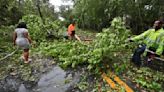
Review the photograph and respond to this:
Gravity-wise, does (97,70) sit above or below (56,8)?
above

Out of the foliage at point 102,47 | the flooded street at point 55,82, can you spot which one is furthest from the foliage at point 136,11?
the flooded street at point 55,82

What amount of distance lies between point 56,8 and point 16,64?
170ft

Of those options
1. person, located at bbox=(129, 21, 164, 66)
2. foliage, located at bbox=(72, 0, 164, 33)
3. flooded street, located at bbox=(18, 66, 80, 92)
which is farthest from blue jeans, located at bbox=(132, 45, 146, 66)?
foliage, located at bbox=(72, 0, 164, 33)

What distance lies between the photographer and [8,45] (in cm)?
1661

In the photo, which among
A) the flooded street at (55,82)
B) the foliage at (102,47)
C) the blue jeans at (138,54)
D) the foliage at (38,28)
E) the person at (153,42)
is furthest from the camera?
the foliage at (38,28)

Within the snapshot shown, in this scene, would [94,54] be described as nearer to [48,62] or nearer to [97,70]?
[97,70]

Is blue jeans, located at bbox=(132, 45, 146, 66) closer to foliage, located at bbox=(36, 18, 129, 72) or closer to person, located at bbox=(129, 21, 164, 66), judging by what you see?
person, located at bbox=(129, 21, 164, 66)

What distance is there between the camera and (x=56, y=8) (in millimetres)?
62781

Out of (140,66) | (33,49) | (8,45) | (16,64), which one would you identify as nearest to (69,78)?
(140,66)

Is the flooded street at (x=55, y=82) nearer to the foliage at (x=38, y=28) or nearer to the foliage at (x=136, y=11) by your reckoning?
the foliage at (x=38, y=28)

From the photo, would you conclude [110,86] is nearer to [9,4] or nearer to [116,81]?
[116,81]

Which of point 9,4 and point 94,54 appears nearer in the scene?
point 94,54

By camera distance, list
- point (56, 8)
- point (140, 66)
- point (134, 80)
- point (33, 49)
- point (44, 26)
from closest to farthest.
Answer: point (134, 80) < point (140, 66) < point (33, 49) < point (44, 26) < point (56, 8)

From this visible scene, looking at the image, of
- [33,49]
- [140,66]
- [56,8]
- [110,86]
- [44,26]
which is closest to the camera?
[110,86]
